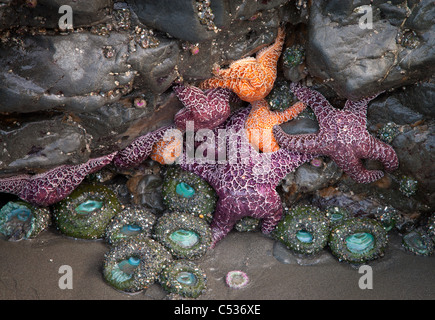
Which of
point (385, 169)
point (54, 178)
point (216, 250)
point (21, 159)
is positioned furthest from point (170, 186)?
point (385, 169)

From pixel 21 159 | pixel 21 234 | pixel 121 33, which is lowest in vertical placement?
pixel 21 234

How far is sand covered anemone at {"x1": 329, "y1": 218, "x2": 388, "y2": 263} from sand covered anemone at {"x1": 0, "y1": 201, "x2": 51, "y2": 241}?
11.1 feet

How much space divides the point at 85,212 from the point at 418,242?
3.96 m

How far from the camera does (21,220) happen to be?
16.4 ft

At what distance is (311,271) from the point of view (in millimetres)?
4895

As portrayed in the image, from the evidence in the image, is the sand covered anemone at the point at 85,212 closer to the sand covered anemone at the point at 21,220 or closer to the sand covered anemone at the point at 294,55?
the sand covered anemone at the point at 21,220

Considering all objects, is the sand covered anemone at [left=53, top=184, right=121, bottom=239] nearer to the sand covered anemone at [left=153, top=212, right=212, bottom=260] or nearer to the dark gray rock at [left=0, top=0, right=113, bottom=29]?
the sand covered anemone at [left=153, top=212, right=212, bottom=260]

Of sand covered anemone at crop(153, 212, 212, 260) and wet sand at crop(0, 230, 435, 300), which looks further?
sand covered anemone at crop(153, 212, 212, 260)

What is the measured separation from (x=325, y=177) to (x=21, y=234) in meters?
3.62

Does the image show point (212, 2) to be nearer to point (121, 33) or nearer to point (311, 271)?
point (121, 33)

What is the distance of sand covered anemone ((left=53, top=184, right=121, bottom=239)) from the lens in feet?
16.6

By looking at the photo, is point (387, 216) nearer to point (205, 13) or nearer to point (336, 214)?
point (336, 214)

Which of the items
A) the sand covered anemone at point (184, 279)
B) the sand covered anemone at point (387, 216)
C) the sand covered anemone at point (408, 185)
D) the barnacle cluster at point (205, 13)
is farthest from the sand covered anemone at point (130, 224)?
the sand covered anemone at point (408, 185)

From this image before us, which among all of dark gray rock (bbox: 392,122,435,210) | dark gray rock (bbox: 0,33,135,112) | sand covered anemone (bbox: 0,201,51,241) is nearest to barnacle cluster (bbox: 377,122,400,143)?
dark gray rock (bbox: 392,122,435,210)
